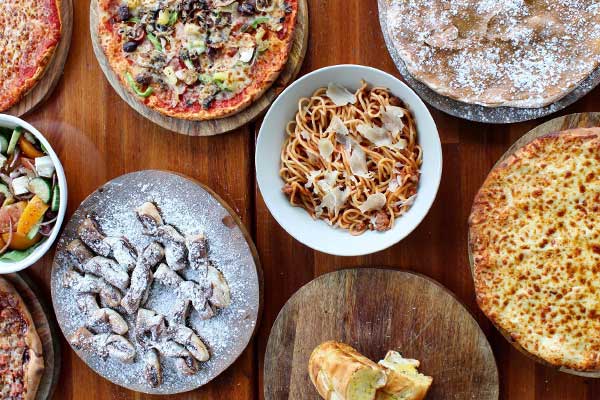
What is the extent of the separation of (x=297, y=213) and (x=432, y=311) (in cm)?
51

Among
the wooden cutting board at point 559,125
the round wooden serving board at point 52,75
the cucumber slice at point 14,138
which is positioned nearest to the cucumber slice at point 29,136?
the cucumber slice at point 14,138

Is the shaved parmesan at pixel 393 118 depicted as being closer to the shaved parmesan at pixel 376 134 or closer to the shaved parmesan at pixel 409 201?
the shaved parmesan at pixel 376 134

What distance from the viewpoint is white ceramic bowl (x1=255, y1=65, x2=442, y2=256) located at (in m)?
2.13

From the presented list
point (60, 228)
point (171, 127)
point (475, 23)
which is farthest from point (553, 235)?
point (60, 228)

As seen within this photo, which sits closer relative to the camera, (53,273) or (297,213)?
(297,213)

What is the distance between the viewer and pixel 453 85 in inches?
85.0

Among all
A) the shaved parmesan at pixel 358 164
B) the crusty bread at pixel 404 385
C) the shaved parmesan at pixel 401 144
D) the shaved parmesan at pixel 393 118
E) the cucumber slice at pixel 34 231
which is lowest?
the crusty bread at pixel 404 385

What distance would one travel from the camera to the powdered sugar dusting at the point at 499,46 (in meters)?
2.11

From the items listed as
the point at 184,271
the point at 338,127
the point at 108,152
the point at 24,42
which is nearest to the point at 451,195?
the point at 338,127

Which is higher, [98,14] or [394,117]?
[98,14]

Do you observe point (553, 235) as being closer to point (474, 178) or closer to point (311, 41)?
point (474, 178)

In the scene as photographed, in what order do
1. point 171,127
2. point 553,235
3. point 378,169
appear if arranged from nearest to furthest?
point 553,235 → point 378,169 → point 171,127

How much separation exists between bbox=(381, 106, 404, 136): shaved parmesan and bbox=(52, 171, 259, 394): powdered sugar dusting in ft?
1.87

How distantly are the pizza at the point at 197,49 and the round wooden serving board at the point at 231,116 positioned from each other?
3 centimetres
